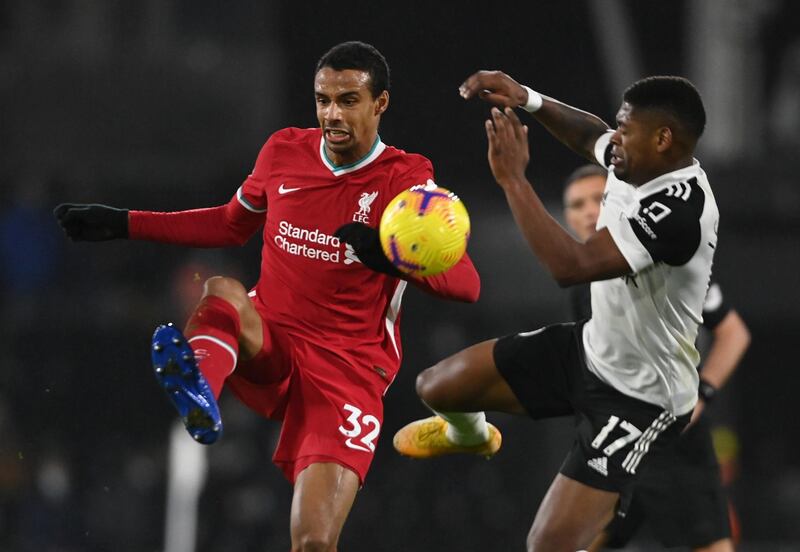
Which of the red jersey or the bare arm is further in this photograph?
the red jersey

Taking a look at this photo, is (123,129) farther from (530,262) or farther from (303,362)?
(303,362)

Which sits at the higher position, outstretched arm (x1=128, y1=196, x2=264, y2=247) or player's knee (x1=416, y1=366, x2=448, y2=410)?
outstretched arm (x1=128, y1=196, x2=264, y2=247)

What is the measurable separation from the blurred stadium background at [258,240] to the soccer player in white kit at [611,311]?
189 inches

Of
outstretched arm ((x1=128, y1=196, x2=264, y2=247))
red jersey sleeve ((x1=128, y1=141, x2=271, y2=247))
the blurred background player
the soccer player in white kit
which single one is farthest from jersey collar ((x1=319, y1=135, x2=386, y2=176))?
the blurred background player

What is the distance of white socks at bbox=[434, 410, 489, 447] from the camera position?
5707 mm

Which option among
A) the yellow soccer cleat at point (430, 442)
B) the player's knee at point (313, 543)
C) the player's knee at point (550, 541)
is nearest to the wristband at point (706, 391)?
the yellow soccer cleat at point (430, 442)

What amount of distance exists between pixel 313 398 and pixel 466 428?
75 centimetres

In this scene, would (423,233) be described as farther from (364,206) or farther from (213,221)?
(213,221)

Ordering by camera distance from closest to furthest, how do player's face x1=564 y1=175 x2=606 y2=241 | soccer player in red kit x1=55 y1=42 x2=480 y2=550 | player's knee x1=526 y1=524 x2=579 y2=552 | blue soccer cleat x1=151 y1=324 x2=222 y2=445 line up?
blue soccer cleat x1=151 y1=324 x2=222 y2=445, player's knee x1=526 y1=524 x2=579 y2=552, soccer player in red kit x1=55 y1=42 x2=480 y2=550, player's face x1=564 y1=175 x2=606 y2=241

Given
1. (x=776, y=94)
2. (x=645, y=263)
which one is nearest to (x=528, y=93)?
(x=645, y=263)

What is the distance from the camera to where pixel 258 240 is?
12.2 meters

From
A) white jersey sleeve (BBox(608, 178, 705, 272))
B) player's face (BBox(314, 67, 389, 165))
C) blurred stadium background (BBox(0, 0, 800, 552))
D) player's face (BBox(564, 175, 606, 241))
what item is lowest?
blurred stadium background (BBox(0, 0, 800, 552))

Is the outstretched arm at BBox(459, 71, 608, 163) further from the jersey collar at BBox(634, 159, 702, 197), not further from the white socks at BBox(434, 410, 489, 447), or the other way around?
the white socks at BBox(434, 410, 489, 447)

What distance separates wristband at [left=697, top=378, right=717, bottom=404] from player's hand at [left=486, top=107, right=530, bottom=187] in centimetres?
224
